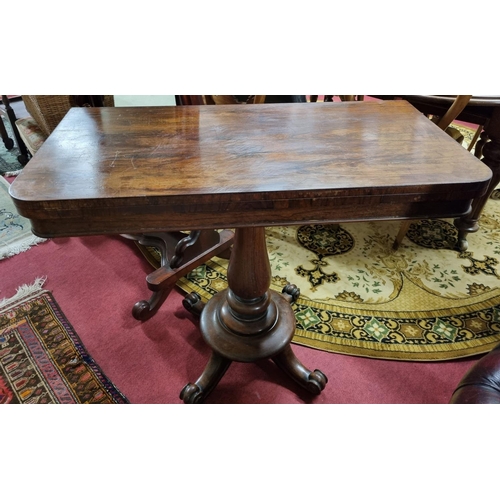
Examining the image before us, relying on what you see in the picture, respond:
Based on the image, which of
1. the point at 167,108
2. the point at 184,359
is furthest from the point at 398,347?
the point at 167,108

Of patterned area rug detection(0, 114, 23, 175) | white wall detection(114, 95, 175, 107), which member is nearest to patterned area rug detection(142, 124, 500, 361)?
patterned area rug detection(0, 114, 23, 175)

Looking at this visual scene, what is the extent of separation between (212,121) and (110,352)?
0.91 meters

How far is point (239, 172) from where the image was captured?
0.75 m

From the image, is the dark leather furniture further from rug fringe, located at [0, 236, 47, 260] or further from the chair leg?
rug fringe, located at [0, 236, 47, 260]

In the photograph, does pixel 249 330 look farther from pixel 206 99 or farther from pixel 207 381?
pixel 206 99

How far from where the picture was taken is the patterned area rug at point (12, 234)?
72.1 inches

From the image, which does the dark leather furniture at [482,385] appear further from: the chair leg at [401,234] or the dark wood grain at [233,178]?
the chair leg at [401,234]

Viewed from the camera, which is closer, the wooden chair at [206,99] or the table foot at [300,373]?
the table foot at [300,373]

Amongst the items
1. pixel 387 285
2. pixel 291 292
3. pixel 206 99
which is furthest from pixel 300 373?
pixel 206 99

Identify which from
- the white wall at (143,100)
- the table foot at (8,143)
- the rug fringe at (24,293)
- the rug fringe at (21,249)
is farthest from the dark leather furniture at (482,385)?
the table foot at (8,143)

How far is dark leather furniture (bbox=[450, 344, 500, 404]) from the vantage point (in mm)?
733

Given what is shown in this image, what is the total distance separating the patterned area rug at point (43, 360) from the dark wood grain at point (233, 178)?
0.74m
